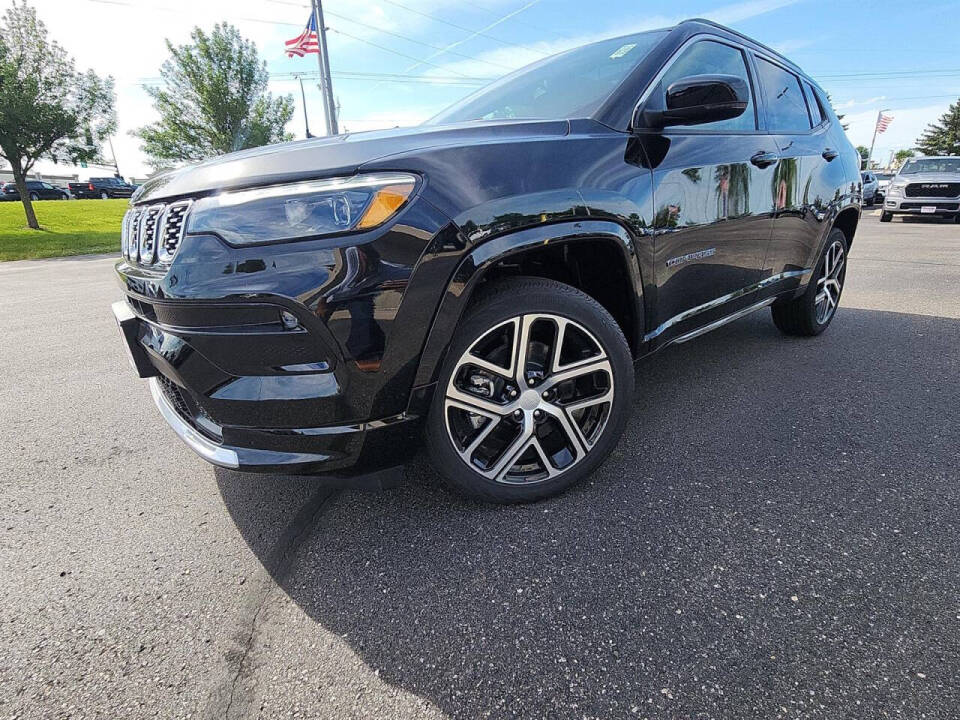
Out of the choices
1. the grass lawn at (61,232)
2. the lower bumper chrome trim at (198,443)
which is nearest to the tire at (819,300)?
the lower bumper chrome trim at (198,443)

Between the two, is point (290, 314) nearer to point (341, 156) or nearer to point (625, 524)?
point (341, 156)

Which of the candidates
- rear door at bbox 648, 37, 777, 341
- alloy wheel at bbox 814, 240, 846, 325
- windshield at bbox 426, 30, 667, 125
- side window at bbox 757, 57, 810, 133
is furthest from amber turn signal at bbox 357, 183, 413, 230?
alloy wheel at bbox 814, 240, 846, 325

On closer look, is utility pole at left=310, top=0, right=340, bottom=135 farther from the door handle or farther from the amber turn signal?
the amber turn signal

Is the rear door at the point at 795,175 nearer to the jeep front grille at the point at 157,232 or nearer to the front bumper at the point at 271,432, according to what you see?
the front bumper at the point at 271,432

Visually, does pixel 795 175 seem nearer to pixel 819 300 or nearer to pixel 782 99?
pixel 782 99

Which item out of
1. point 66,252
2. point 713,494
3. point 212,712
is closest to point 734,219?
point 713,494

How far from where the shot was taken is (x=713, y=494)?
202 centimetres

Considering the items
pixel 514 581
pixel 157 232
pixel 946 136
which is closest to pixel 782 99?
pixel 514 581

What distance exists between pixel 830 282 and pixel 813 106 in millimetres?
1225

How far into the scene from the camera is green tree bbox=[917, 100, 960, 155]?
196 feet

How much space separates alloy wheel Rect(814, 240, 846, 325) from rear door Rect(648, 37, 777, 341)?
1322mm

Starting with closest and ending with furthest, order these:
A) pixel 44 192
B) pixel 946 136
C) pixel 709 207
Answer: pixel 709 207 → pixel 44 192 → pixel 946 136

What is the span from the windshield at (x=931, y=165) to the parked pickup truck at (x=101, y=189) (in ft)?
159

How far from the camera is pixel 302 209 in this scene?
145cm
